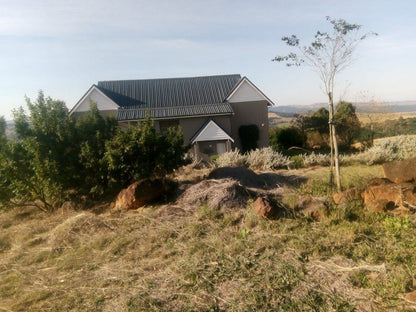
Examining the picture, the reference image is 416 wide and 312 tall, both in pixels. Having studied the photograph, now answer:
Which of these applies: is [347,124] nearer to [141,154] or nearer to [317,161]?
[317,161]

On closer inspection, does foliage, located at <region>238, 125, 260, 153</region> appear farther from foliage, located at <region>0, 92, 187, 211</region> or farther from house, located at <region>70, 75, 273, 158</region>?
foliage, located at <region>0, 92, 187, 211</region>

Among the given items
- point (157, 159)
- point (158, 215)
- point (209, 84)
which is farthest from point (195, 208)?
point (209, 84)

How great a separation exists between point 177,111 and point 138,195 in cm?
1410

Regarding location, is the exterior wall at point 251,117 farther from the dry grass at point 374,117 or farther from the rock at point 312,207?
the rock at point 312,207

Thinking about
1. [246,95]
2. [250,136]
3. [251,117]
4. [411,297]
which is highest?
[246,95]

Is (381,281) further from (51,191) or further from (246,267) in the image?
(51,191)

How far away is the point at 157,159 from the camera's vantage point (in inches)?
299

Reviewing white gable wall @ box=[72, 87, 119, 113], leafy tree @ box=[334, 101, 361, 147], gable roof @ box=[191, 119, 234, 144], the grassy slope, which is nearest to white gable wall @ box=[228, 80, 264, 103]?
gable roof @ box=[191, 119, 234, 144]

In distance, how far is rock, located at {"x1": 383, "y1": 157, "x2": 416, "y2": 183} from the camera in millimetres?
6562

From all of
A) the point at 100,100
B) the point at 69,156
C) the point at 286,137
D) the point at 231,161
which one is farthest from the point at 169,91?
the point at 69,156

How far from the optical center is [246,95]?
21500mm

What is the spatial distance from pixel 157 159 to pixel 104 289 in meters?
4.15

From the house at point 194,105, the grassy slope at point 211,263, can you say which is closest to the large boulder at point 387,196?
the grassy slope at point 211,263

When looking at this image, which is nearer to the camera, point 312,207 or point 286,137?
point 312,207
